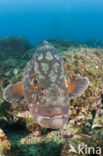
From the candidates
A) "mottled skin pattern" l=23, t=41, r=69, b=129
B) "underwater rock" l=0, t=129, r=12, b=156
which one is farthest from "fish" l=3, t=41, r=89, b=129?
"underwater rock" l=0, t=129, r=12, b=156

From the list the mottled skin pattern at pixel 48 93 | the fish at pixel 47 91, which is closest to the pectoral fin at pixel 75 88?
the fish at pixel 47 91

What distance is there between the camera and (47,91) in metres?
2.82

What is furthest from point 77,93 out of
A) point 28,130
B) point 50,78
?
point 28,130

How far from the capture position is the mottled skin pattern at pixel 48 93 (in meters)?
2.60

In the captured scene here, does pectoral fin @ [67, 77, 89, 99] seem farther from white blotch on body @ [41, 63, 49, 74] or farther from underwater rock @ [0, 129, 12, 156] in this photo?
underwater rock @ [0, 129, 12, 156]

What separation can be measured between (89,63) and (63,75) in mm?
3904

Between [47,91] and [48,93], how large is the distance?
48 mm

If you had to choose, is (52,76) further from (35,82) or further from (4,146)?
(4,146)

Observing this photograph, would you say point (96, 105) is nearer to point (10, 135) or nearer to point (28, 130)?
point (28, 130)

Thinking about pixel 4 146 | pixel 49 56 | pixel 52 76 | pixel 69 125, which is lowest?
pixel 4 146

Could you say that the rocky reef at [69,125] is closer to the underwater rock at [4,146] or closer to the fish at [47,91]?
the underwater rock at [4,146]

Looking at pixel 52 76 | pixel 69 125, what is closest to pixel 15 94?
pixel 52 76

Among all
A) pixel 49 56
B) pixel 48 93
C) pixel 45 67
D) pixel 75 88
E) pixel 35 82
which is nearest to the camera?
pixel 48 93

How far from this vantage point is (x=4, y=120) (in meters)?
5.65
